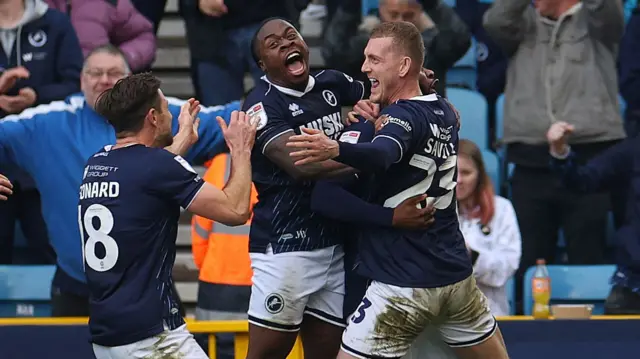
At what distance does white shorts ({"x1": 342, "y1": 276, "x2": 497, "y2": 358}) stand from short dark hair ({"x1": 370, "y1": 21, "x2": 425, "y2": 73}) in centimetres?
88

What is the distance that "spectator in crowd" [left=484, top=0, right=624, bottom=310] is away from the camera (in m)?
7.55

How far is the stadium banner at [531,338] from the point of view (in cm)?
615

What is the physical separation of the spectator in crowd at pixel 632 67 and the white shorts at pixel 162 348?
13.2ft

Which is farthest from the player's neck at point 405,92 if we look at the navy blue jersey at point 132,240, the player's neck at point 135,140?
the player's neck at point 135,140

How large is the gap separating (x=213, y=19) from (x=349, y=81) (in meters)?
2.63

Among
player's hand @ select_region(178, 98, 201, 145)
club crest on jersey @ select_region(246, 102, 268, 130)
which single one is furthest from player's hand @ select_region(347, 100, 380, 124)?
player's hand @ select_region(178, 98, 201, 145)

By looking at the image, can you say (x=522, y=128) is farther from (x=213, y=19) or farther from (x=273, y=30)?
(x=273, y=30)

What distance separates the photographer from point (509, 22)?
303 inches

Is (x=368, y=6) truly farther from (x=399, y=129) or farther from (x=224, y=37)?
(x=399, y=129)

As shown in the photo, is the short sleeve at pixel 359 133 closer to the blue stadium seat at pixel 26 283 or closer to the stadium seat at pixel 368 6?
the blue stadium seat at pixel 26 283

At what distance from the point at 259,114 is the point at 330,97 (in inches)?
15.8

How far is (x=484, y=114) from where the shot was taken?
812 centimetres

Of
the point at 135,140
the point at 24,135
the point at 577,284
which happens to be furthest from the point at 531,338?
the point at 24,135

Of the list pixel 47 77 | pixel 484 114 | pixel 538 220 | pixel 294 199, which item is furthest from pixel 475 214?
pixel 47 77
